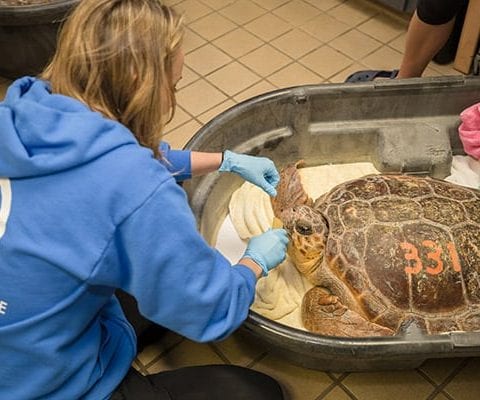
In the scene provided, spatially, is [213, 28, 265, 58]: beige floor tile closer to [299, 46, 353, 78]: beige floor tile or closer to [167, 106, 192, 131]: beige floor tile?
[299, 46, 353, 78]: beige floor tile

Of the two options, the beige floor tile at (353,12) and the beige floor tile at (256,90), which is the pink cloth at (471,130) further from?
the beige floor tile at (353,12)

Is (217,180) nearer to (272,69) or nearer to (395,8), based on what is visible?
(272,69)

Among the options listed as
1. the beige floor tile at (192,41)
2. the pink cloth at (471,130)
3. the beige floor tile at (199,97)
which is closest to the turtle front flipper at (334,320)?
the pink cloth at (471,130)

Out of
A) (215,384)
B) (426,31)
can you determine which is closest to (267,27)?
(426,31)

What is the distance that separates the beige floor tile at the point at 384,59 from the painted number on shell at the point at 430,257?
1.00 metres

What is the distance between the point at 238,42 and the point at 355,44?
42 cm

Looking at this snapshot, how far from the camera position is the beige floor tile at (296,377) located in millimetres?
1198

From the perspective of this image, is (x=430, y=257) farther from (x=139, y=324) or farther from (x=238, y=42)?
(x=238, y=42)

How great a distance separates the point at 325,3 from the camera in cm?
226

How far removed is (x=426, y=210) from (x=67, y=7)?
1.13m

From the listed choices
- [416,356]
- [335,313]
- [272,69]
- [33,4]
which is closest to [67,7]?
[33,4]

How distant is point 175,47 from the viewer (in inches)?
29.3

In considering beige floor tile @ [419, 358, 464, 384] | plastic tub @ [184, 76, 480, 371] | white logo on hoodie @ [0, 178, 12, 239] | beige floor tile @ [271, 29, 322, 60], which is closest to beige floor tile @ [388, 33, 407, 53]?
beige floor tile @ [271, 29, 322, 60]

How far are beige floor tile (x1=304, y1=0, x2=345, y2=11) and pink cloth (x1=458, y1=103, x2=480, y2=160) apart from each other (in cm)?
96
